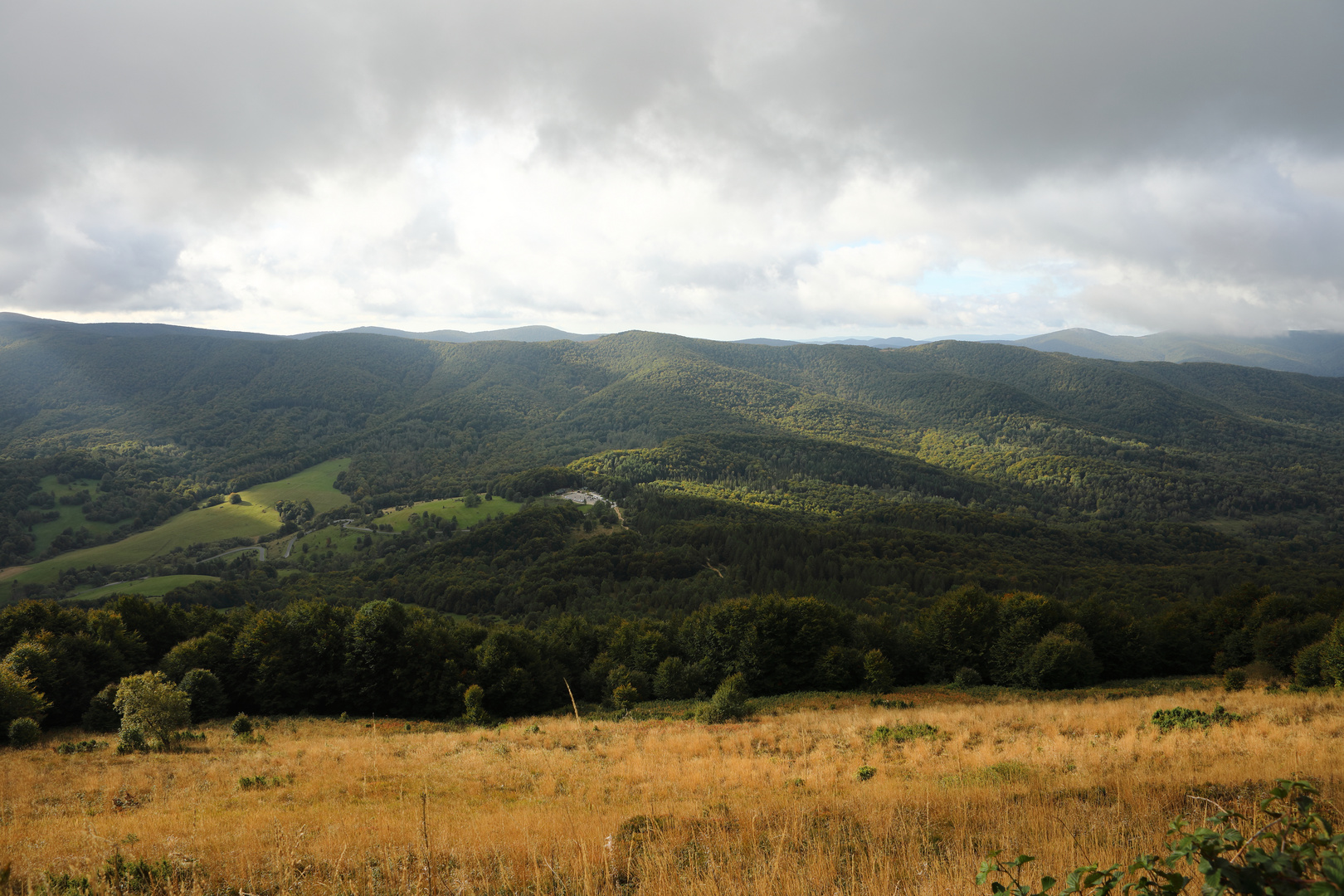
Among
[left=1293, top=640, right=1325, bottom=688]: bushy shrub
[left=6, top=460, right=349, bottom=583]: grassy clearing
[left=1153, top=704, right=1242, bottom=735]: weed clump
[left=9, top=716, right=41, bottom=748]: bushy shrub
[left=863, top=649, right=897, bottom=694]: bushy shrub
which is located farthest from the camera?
[left=6, top=460, right=349, bottom=583]: grassy clearing

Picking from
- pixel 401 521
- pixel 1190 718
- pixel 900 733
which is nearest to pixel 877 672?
pixel 900 733

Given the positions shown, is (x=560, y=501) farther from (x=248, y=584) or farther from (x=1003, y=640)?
(x=1003, y=640)

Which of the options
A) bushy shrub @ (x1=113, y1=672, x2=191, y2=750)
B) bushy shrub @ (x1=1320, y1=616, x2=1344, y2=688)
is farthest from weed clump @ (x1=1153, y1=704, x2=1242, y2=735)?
bushy shrub @ (x1=113, y1=672, x2=191, y2=750)

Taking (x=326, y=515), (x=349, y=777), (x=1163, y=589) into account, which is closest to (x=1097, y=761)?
(x=349, y=777)

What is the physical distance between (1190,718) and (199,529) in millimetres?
204885

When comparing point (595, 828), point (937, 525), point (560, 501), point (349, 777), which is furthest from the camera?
point (560, 501)

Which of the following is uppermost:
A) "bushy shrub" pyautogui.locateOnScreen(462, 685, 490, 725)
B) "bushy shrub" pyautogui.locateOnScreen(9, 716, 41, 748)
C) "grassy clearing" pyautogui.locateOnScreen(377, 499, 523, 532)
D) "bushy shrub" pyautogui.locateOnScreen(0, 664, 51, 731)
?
"bushy shrub" pyautogui.locateOnScreen(0, 664, 51, 731)

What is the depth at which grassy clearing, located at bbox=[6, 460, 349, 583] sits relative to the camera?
135500 mm

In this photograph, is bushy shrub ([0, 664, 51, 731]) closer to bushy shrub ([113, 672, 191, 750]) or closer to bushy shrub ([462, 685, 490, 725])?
bushy shrub ([113, 672, 191, 750])

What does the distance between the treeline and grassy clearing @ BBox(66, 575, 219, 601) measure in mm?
78217

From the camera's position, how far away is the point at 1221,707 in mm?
21078

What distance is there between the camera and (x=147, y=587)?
360 feet

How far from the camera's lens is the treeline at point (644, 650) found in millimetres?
39281

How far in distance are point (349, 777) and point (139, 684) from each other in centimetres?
1609
